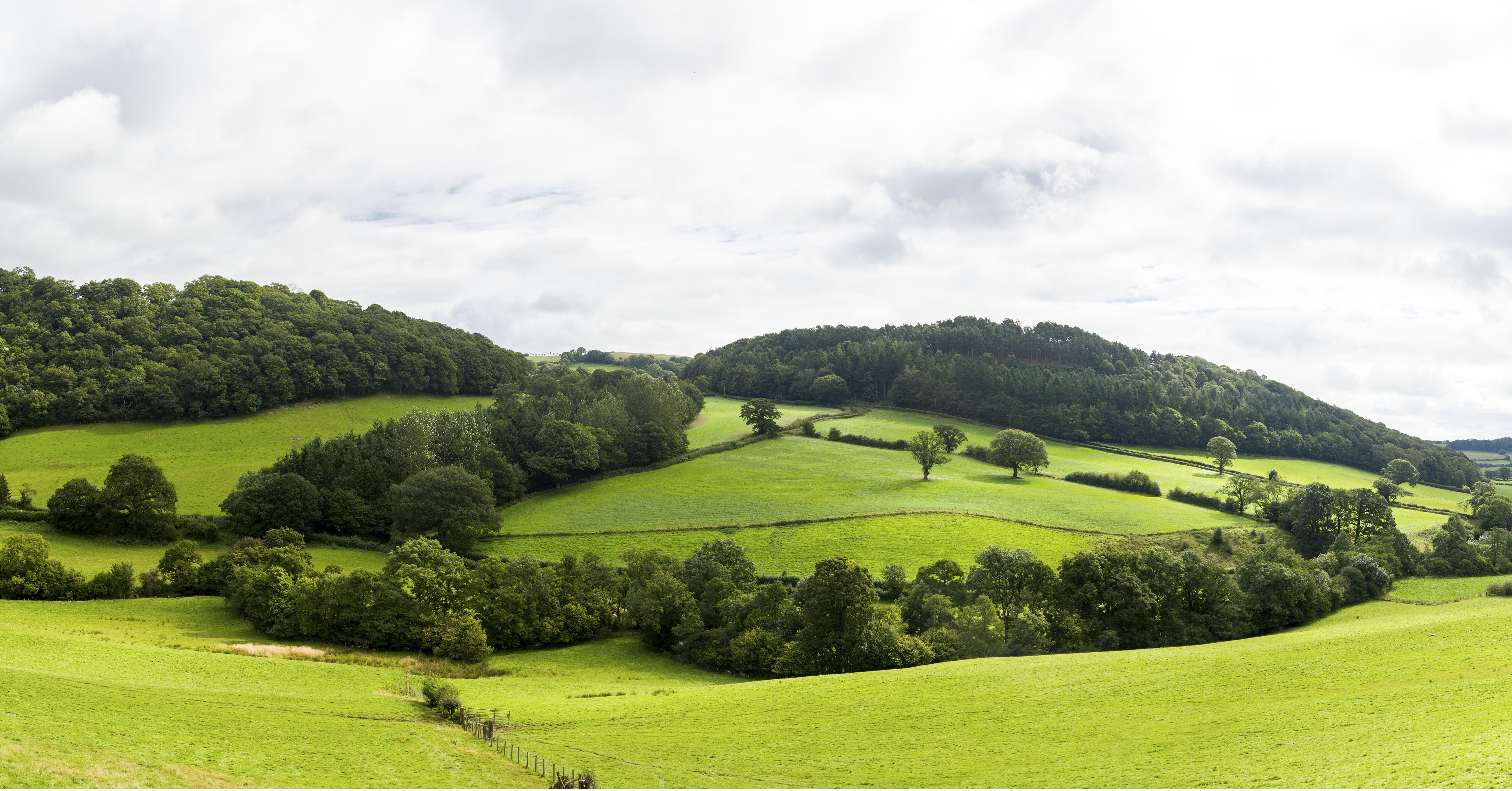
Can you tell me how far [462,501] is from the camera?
83312mm

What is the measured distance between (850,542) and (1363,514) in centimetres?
6029

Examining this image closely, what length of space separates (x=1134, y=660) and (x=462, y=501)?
232 ft

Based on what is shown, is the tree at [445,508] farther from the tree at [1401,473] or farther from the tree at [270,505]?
the tree at [1401,473]

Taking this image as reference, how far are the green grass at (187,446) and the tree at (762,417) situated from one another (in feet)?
220

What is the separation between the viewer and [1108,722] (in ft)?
98.6

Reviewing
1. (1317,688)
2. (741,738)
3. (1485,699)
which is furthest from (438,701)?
(1485,699)

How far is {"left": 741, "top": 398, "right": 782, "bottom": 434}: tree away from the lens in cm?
13488

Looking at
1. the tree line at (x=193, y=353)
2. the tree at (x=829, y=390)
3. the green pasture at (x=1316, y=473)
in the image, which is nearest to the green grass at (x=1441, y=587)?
the green pasture at (x=1316, y=473)

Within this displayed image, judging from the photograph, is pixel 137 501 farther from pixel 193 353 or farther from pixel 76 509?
pixel 193 353

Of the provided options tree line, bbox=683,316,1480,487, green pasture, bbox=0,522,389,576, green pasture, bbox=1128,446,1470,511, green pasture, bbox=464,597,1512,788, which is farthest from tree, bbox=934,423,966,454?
green pasture, bbox=0,522,389,576

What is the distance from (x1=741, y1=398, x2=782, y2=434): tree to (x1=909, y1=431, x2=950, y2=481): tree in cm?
3011

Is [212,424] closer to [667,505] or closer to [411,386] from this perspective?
[411,386]

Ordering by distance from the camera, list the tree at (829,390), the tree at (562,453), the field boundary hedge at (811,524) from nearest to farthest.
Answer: the field boundary hedge at (811,524)
the tree at (562,453)
the tree at (829,390)

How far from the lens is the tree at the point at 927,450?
4215 inches
